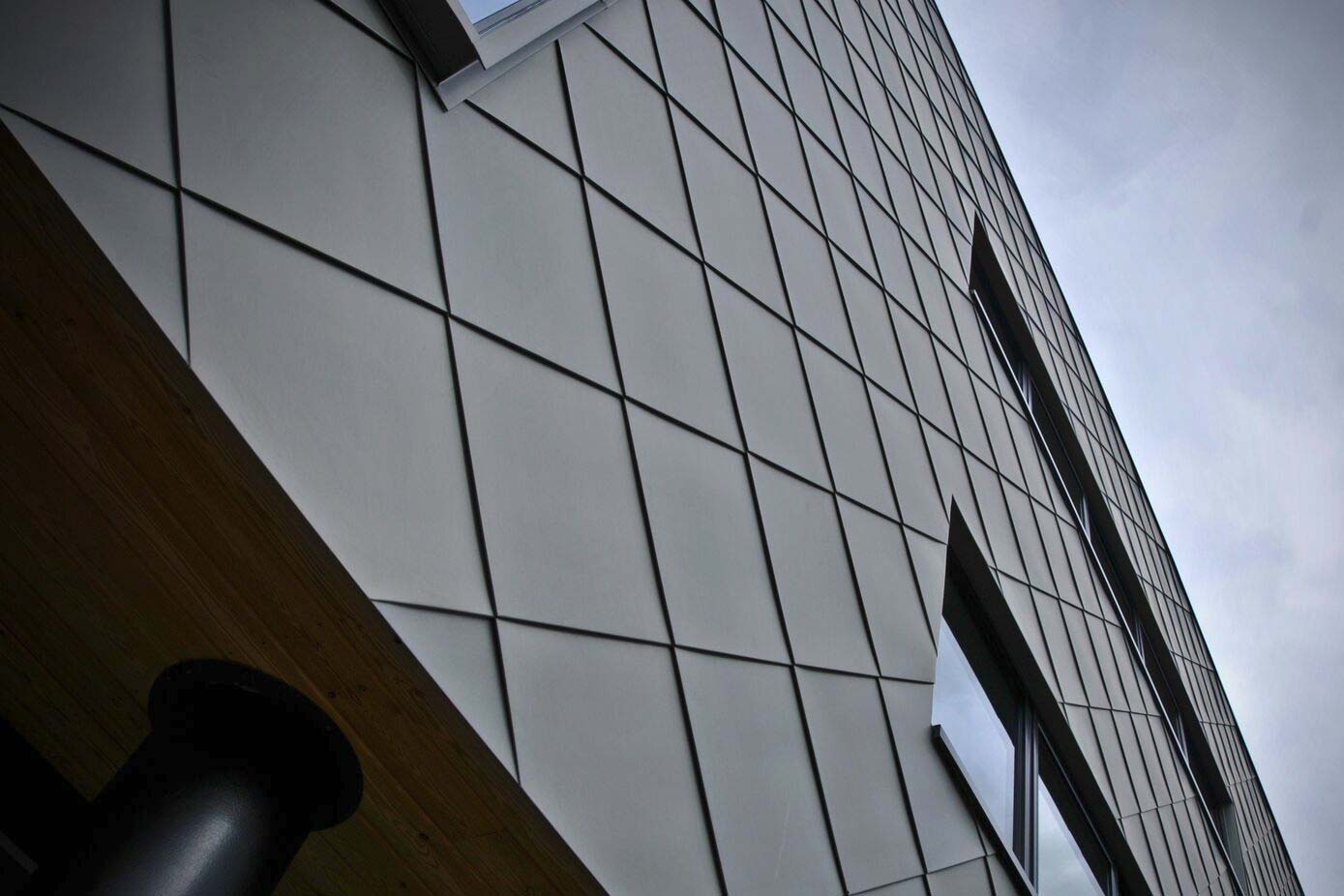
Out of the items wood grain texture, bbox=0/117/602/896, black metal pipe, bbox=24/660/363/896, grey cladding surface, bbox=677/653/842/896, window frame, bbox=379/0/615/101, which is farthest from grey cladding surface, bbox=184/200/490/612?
grey cladding surface, bbox=677/653/842/896

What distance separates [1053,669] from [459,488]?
38.9ft

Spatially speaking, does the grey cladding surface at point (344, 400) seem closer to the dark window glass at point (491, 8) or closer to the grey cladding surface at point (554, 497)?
the grey cladding surface at point (554, 497)

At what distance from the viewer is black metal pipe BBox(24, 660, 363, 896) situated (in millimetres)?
3732

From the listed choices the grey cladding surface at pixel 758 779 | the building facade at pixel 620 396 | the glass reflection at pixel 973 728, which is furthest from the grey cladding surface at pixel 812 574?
the glass reflection at pixel 973 728

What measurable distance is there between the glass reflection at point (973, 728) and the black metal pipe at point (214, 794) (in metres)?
6.50

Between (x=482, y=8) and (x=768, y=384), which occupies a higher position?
(x=482, y=8)

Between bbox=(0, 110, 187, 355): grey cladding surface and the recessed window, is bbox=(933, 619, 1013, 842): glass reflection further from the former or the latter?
bbox=(0, 110, 187, 355): grey cladding surface

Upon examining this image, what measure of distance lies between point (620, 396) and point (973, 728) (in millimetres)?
6674

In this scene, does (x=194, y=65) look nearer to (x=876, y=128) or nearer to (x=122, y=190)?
(x=122, y=190)

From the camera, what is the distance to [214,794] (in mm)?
4055

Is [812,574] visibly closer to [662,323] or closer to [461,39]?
[662,323]

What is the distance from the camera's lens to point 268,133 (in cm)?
428

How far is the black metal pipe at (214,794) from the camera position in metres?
3.73

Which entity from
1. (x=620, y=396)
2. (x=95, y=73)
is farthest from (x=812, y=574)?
(x=95, y=73)
